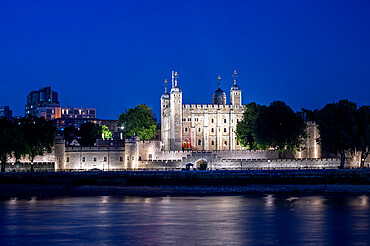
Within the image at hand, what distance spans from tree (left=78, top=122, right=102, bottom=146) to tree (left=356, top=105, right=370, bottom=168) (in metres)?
50.8

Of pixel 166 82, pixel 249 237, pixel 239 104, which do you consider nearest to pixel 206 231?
pixel 249 237

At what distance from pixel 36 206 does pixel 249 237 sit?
19.2 m

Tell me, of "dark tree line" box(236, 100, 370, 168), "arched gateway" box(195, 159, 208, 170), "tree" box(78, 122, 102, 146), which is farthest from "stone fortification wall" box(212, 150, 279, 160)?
"tree" box(78, 122, 102, 146)

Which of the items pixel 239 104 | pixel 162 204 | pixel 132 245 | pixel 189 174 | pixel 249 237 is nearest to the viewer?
pixel 132 245

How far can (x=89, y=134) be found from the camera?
114 m

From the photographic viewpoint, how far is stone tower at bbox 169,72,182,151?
103875 mm

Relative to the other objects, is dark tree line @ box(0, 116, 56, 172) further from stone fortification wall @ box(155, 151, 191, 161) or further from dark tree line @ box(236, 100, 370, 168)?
dark tree line @ box(236, 100, 370, 168)

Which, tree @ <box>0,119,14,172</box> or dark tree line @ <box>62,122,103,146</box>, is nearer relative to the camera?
tree @ <box>0,119,14,172</box>

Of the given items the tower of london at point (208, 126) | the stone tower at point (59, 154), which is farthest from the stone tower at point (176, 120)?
the stone tower at point (59, 154)

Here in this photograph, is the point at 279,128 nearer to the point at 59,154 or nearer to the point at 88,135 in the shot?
the point at 59,154

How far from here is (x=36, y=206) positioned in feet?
148

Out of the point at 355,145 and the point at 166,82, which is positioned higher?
the point at 166,82

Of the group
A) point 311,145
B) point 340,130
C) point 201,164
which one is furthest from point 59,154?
point 340,130

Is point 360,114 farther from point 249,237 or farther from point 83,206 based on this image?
point 249,237
